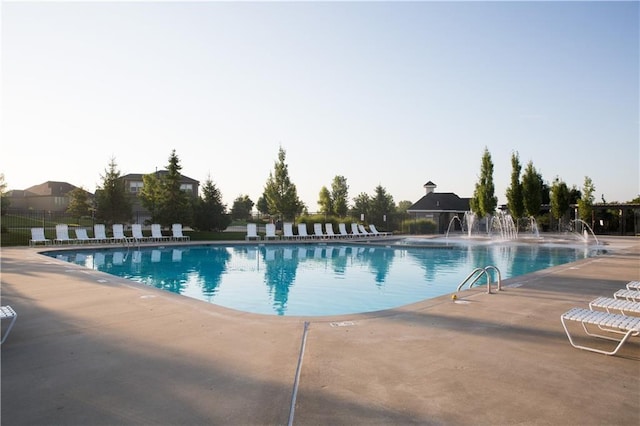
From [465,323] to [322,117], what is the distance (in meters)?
17.9

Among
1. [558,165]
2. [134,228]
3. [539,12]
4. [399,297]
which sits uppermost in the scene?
[539,12]

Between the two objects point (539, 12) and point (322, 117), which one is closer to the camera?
point (539, 12)

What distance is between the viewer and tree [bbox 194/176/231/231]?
87.9 ft

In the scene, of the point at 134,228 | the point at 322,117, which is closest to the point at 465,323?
the point at 322,117

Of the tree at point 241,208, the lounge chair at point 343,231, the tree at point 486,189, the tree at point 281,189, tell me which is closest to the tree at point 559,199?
the tree at point 486,189

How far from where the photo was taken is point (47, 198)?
172 feet

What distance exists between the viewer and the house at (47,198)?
51688 millimetres

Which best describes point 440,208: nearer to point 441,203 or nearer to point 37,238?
point 441,203

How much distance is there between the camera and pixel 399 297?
30.9 ft

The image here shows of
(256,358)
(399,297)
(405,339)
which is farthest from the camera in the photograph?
(399,297)

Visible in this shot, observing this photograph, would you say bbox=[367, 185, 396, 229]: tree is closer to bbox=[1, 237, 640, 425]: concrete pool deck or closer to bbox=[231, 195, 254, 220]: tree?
bbox=[231, 195, 254, 220]: tree

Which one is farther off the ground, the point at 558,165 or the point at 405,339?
the point at 558,165

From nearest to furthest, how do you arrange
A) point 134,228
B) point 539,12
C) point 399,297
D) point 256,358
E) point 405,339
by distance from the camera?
point 256,358 < point 405,339 < point 399,297 < point 539,12 < point 134,228

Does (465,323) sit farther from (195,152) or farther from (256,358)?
(195,152)
